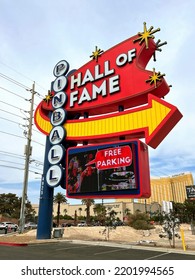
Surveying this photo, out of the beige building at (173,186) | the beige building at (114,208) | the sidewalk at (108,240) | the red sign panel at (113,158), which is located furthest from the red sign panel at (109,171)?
the beige building at (173,186)

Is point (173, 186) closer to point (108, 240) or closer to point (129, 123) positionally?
point (108, 240)

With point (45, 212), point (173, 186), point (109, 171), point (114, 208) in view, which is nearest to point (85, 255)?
point (109, 171)

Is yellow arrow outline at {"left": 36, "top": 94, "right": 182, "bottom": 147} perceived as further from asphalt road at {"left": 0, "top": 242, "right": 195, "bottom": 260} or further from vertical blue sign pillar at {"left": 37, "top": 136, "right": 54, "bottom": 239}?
asphalt road at {"left": 0, "top": 242, "right": 195, "bottom": 260}

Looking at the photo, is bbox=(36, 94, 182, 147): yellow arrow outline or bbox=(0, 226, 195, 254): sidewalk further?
bbox=(0, 226, 195, 254): sidewalk

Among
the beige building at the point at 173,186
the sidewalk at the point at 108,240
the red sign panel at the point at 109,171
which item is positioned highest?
the beige building at the point at 173,186

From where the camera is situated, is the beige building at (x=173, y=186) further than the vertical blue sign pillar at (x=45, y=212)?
Yes

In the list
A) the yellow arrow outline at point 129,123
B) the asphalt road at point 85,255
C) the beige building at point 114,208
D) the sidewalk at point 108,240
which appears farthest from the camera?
the beige building at point 114,208

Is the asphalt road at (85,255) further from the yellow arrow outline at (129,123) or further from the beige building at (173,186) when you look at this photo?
the beige building at (173,186)

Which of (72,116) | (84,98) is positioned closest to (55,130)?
(72,116)

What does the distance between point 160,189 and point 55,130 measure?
116329mm

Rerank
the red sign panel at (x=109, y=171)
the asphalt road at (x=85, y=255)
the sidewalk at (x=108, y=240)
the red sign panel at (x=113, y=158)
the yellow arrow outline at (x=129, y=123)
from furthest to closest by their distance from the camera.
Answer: the red sign panel at (x=113, y=158) < the sidewalk at (x=108, y=240) < the red sign panel at (x=109, y=171) < the yellow arrow outline at (x=129, y=123) < the asphalt road at (x=85, y=255)

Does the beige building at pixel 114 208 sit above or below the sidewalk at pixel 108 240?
above

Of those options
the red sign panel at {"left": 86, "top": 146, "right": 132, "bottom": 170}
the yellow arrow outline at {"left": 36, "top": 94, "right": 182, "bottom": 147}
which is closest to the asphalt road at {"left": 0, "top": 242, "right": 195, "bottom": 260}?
the red sign panel at {"left": 86, "top": 146, "right": 132, "bottom": 170}

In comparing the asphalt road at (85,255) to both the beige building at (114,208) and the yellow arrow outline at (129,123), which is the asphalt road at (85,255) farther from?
the beige building at (114,208)
